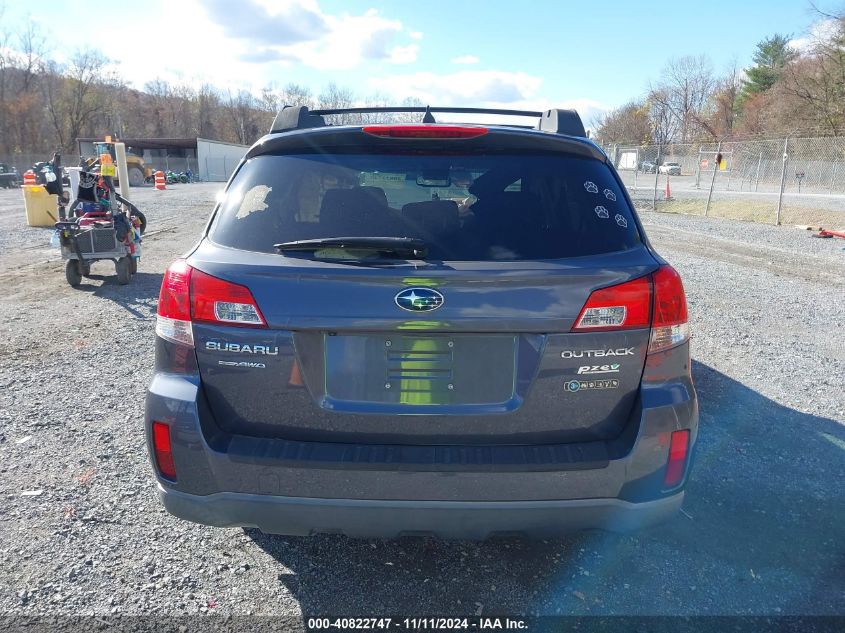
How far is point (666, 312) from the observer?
2.21m

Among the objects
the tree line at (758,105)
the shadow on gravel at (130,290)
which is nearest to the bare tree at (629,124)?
the tree line at (758,105)

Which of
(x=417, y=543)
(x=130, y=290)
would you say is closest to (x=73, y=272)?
(x=130, y=290)

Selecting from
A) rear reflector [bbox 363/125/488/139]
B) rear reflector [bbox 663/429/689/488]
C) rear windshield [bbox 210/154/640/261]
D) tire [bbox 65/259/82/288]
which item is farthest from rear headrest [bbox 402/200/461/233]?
tire [bbox 65/259/82/288]

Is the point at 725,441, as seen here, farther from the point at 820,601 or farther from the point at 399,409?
the point at 399,409

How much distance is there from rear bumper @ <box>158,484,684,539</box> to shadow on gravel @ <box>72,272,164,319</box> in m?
5.55

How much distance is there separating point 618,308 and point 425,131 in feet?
3.35

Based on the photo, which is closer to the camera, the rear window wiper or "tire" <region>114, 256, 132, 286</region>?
the rear window wiper

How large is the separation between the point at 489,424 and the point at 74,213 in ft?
28.9

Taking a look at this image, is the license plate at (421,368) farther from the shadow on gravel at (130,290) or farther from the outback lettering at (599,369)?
the shadow on gravel at (130,290)

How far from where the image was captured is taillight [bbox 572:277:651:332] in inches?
83.0

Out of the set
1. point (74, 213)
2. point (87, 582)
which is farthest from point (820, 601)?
point (74, 213)

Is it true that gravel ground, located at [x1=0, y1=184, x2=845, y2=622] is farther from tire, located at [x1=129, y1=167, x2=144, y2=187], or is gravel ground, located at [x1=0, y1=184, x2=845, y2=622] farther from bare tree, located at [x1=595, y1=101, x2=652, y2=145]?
bare tree, located at [x1=595, y1=101, x2=652, y2=145]

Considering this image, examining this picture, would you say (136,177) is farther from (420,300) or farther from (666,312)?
(666,312)

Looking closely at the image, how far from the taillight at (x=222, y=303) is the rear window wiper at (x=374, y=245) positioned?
0.24 m
